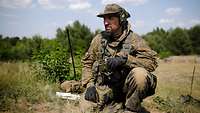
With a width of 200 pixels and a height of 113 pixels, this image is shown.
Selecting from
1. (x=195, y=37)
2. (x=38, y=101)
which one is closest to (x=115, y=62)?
(x=38, y=101)

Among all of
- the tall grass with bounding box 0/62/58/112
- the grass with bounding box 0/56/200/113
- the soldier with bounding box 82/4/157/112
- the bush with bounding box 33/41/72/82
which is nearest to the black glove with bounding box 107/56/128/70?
the soldier with bounding box 82/4/157/112

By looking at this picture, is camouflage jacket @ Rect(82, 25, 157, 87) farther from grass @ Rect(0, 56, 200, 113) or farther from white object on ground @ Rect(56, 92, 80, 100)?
white object on ground @ Rect(56, 92, 80, 100)

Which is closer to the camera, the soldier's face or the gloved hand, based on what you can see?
the gloved hand

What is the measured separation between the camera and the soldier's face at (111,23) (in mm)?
4676

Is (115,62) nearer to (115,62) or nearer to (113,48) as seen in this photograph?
(115,62)

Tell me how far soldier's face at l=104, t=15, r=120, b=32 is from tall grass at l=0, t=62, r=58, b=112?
7.35 feet

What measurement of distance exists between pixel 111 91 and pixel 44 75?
3.36 m

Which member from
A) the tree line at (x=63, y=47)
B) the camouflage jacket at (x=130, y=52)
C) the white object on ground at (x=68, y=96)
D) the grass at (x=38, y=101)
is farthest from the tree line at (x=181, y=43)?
the camouflage jacket at (x=130, y=52)

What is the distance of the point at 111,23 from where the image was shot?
4691 millimetres

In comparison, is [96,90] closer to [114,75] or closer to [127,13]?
[114,75]

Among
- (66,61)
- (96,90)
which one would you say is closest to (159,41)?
(66,61)

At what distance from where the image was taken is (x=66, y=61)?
7.91 meters

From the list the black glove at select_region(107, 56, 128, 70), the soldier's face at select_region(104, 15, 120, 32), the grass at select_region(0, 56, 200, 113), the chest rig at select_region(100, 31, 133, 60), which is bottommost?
the grass at select_region(0, 56, 200, 113)

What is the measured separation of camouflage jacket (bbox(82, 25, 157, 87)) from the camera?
4522mm
